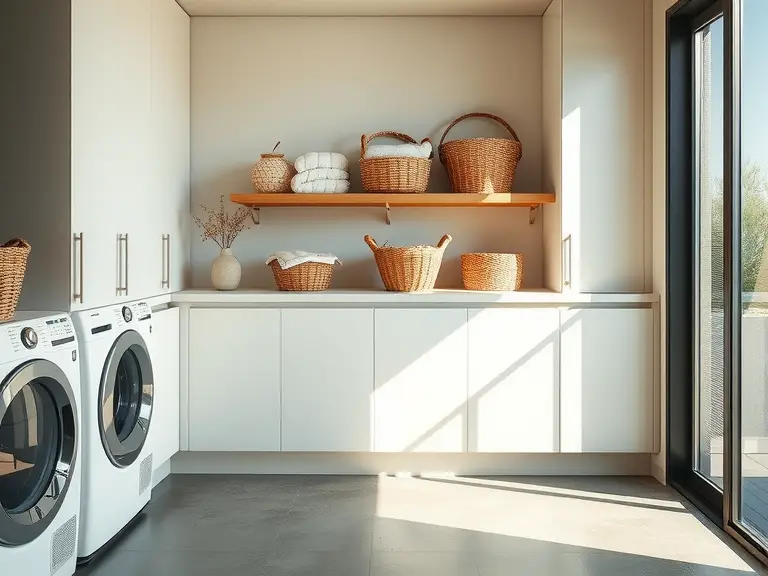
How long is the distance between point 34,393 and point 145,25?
5.87ft

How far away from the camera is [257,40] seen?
4.05 meters

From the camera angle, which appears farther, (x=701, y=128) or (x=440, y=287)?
(x=440, y=287)

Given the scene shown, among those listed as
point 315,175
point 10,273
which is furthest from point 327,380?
point 10,273

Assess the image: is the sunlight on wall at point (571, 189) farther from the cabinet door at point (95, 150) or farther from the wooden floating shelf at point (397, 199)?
the cabinet door at point (95, 150)

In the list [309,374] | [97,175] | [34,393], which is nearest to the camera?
[34,393]

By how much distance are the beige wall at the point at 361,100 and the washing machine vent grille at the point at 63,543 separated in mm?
1968

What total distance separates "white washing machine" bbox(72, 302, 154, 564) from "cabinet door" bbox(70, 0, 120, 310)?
120mm

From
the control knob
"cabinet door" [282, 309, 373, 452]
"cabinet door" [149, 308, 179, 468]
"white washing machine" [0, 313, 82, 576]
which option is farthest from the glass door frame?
the control knob

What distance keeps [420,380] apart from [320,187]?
42.0 inches

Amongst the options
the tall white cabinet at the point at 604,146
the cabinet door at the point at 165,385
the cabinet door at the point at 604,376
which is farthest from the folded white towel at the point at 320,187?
the cabinet door at the point at 604,376

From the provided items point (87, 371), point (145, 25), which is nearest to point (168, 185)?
point (145, 25)

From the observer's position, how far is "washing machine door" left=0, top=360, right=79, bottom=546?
2.06 metres

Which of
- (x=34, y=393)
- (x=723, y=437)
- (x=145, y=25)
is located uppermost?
(x=145, y=25)

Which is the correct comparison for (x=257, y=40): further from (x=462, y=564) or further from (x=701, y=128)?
(x=462, y=564)
